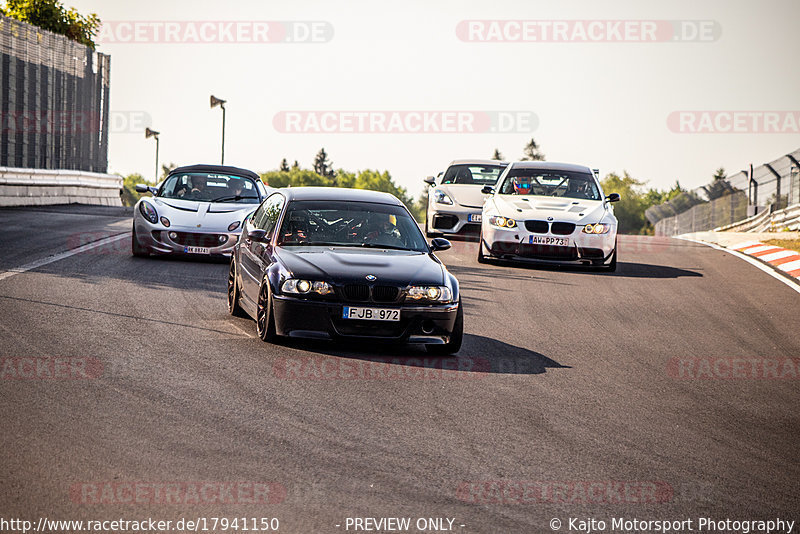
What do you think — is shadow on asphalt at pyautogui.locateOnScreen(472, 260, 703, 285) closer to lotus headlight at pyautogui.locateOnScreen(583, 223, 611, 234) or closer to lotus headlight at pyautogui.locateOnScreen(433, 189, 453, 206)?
lotus headlight at pyautogui.locateOnScreen(583, 223, 611, 234)

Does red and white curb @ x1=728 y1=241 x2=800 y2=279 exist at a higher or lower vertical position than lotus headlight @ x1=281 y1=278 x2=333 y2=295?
lower

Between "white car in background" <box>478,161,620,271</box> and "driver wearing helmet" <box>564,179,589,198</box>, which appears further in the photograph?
"driver wearing helmet" <box>564,179,589,198</box>

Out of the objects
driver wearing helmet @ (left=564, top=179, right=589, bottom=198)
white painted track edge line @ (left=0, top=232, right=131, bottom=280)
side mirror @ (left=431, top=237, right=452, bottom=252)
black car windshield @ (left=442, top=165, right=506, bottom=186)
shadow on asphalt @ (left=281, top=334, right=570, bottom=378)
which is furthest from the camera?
black car windshield @ (left=442, top=165, right=506, bottom=186)

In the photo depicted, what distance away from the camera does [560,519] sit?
4520 millimetres

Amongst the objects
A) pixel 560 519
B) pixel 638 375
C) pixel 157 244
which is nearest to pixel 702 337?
pixel 638 375

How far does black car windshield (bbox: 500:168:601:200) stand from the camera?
1670cm

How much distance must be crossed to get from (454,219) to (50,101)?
63.9 feet

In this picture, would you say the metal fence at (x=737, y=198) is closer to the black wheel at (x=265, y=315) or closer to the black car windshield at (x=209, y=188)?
the black car windshield at (x=209, y=188)

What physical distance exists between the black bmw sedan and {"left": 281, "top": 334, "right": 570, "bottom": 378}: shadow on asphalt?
173 millimetres

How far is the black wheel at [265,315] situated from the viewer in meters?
8.48

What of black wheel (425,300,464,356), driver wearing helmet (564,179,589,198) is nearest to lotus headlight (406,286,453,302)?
black wheel (425,300,464,356)

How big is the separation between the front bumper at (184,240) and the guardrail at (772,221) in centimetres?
1714

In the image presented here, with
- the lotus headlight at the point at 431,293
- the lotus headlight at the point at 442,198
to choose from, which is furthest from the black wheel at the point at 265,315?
the lotus headlight at the point at 442,198

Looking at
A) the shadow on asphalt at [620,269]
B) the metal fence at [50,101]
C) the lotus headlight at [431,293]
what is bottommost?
the shadow on asphalt at [620,269]
